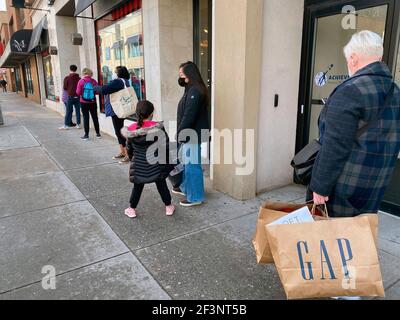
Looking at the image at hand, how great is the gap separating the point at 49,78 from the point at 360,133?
17.5 metres

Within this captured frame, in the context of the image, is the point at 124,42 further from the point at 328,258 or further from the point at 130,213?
the point at 328,258

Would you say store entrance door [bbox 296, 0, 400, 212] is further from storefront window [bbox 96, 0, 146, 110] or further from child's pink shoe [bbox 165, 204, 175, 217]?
storefront window [bbox 96, 0, 146, 110]

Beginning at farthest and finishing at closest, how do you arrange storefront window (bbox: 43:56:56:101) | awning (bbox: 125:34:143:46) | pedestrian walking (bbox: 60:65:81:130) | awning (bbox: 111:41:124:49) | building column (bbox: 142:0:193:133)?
storefront window (bbox: 43:56:56:101) → pedestrian walking (bbox: 60:65:81:130) → awning (bbox: 111:41:124:49) → awning (bbox: 125:34:143:46) → building column (bbox: 142:0:193:133)

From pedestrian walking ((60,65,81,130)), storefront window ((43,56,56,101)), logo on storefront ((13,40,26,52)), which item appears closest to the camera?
pedestrian walking ((60,65,81,130))

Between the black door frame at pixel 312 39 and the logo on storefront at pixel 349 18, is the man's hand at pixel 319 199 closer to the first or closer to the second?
the black door frame at pixel 312 39

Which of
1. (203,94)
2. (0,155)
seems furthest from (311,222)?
(0,155)

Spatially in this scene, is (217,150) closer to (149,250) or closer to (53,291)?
(149,250)

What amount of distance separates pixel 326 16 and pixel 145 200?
10.8 feet

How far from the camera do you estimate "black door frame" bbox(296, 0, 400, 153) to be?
3439 mm

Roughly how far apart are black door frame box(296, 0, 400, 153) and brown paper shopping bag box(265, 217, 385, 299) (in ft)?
8.27

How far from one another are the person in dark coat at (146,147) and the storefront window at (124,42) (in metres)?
3.48

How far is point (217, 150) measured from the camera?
449 cm

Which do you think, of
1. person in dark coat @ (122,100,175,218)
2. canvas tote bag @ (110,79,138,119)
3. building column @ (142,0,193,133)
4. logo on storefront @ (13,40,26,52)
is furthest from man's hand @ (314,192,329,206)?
logo on storefront @ (13,40,26,52)

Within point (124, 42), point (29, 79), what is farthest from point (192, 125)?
point (29, 79)
